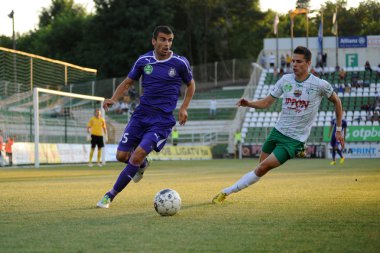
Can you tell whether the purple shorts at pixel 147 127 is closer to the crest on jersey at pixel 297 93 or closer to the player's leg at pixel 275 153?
the player's leg at pixel 275 153

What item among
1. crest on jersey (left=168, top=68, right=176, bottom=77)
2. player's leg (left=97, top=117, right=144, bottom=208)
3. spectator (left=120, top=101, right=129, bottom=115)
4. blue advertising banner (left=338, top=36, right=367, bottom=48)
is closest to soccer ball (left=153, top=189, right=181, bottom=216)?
player's leg (left=97, top=117, right=144, bottom=208)

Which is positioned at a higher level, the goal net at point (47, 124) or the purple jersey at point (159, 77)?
the purple jersey at point (159, 77)

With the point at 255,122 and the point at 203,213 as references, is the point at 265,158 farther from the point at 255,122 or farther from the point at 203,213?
the point at 255,122

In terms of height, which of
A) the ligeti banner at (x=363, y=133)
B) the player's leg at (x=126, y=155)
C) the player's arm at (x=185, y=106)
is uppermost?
the player's arm at (x=185, y=106)

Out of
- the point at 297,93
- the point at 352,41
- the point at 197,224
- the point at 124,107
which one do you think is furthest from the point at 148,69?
the point at 352,41

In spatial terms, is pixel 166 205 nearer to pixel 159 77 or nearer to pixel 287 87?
pixel 159 77

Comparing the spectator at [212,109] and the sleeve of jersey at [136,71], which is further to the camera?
the spectator at [212,109]

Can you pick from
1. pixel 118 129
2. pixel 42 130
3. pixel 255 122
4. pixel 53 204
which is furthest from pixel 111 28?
pixel 53 204

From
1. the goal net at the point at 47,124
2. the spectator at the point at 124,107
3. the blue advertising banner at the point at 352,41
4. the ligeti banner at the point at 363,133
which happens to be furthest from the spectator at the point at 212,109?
the goal net at the point at 47,124

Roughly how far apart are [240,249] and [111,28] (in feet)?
214

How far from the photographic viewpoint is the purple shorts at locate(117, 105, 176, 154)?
1022cm

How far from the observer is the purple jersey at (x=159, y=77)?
1023 centimetres

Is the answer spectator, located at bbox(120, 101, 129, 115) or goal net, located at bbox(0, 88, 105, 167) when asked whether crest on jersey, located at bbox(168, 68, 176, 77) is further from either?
spectator, located at bbox(120, 101, 129, 115)

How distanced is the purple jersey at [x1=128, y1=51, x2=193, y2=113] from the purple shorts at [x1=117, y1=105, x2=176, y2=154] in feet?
0.32
